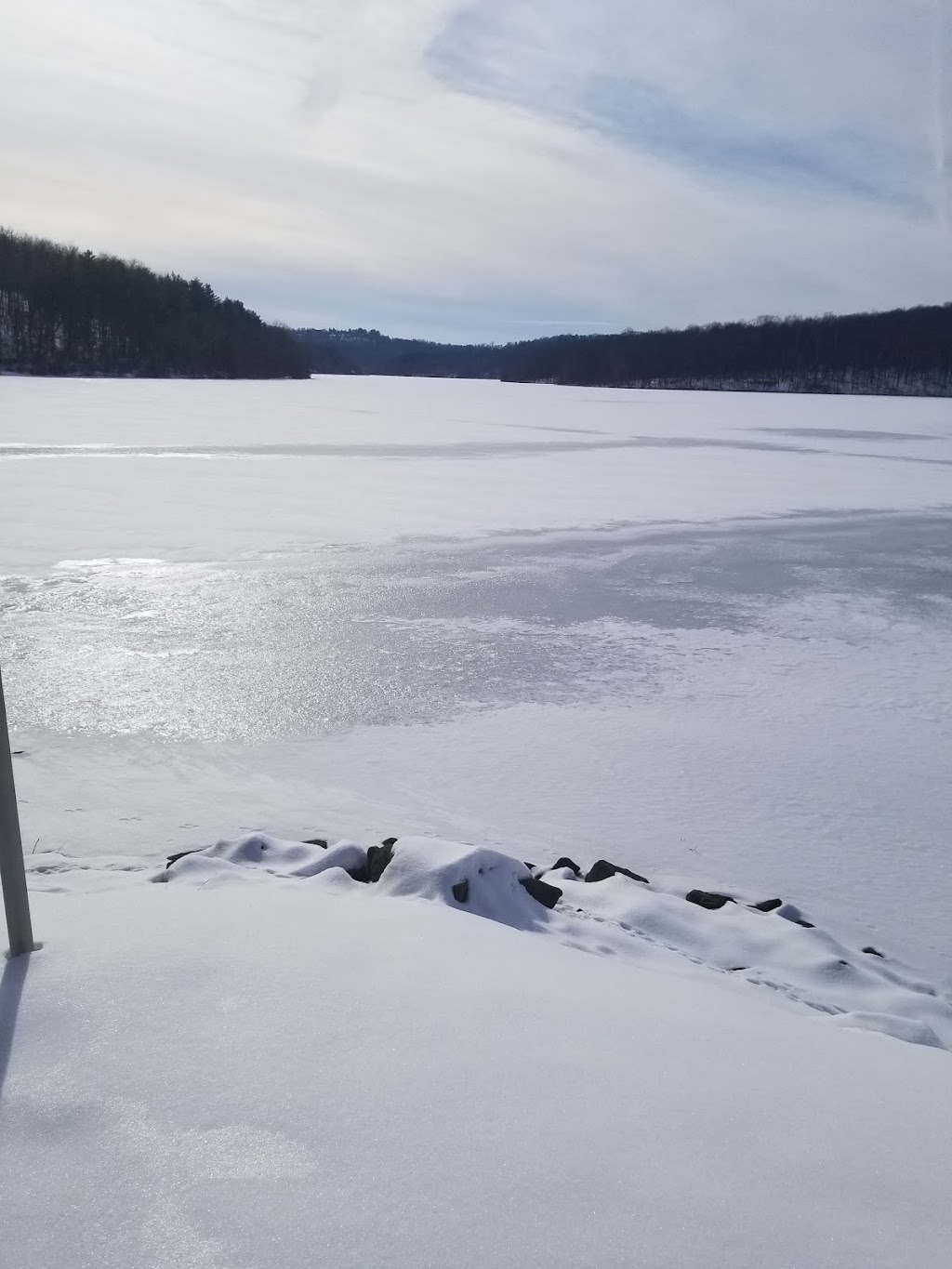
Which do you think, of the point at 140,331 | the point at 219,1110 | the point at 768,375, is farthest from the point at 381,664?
the point at 768,375

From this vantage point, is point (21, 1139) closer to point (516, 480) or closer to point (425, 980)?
point (425, 980)

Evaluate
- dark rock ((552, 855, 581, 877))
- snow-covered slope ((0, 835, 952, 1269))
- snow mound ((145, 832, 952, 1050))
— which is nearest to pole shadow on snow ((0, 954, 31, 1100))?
snow-covered slope ((0, 835, 952, 1269))

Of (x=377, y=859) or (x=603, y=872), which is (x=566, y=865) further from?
(x=377, y=859)

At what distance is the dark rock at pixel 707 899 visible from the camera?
3.47 meters

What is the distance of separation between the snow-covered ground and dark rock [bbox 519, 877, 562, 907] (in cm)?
9

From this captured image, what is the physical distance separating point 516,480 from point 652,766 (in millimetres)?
10385

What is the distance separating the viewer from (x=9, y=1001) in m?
1.97

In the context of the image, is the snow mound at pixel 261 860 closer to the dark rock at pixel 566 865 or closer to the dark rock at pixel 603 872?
the dark rock at pixel 566 865

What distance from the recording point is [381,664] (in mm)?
5895

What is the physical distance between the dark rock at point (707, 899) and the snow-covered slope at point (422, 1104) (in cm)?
71

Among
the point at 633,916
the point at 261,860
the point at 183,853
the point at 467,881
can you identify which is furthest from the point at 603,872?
the point at 183,853

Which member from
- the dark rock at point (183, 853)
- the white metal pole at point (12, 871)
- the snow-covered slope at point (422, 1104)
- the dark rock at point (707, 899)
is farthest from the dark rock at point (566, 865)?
the white metal pole at point (12, 871)

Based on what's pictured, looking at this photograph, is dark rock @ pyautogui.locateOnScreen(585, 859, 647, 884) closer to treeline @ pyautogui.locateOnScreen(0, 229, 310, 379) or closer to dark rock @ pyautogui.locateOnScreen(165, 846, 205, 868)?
dark rock @ pyautogui.locateOnScreen(165, 846, 205, 868)

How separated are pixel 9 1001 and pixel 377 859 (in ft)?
4.92
